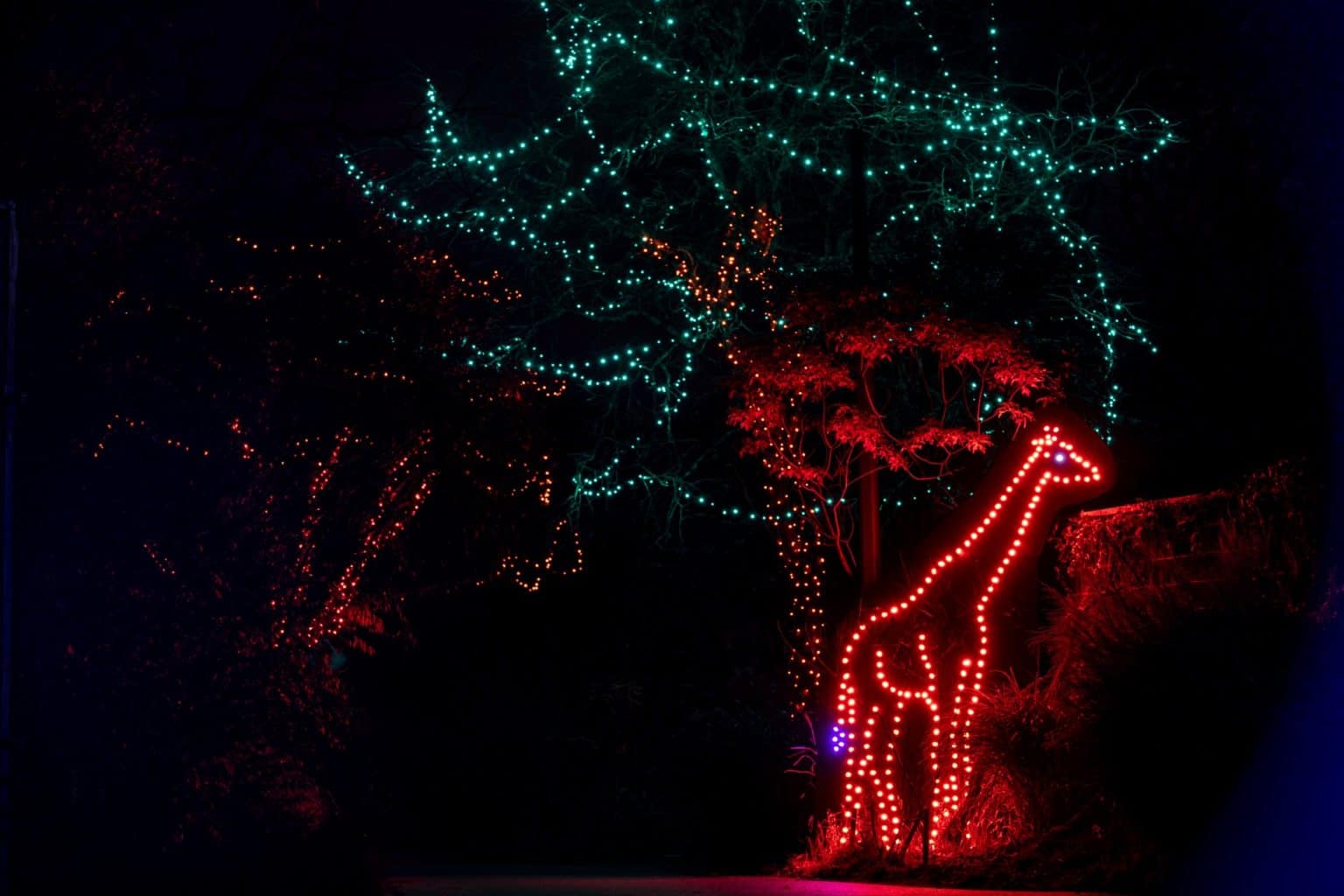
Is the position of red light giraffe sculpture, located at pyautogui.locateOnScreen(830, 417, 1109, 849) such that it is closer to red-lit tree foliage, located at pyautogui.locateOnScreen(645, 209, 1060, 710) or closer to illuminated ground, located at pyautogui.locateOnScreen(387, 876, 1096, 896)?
red-lit tree foliage, located at pyautogui.locateOnScreen(645, 209, 1060, 710)

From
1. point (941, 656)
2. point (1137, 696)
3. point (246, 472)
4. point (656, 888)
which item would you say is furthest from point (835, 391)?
point (246, 472)

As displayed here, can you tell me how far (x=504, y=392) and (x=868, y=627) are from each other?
3862mm

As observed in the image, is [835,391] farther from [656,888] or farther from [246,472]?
[246,472]

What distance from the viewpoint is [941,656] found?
1502 centimetres

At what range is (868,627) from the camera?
49.9 feet

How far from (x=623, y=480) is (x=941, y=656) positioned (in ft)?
24.2

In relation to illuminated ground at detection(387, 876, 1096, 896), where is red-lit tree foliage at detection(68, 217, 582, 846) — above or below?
above

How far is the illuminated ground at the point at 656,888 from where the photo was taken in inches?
495

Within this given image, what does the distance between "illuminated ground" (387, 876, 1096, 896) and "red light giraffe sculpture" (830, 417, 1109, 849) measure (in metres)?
1.10

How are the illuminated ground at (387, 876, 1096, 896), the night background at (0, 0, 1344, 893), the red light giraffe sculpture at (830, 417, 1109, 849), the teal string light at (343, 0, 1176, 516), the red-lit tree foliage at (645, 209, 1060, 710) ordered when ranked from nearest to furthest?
the night background at (0, 0, 1344, 893)
the illuminated ground at (387, 876, 1096, 896)
the red light giraffe sculpture at (830, 417, 1109, 849)
the red-lit tree foliage at (645, 209, 1060, 710)
the teal string light at (343, 0, 1176, 516)

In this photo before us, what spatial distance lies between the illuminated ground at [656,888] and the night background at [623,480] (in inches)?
20.3

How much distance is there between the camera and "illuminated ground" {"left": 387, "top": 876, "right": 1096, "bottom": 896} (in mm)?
12562

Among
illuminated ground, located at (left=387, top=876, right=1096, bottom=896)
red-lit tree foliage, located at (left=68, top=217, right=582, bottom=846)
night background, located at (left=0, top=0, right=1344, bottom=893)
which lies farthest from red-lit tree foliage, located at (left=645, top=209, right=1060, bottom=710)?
red-lit tree foliage, located at (left=68, top=217, right=582, bottom=846)

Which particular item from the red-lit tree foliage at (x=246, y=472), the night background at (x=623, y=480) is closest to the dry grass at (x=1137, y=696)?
the night background at (x=623, y=480)
